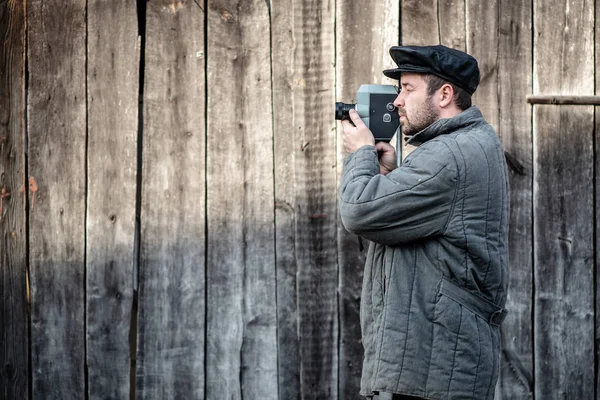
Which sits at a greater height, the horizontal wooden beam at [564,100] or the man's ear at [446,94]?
the horizontal wooden beam at [564,100]

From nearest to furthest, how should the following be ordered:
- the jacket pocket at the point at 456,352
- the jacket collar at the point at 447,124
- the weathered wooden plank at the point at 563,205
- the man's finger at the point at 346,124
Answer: the jacket pocket at the point at 456,352 → the jacket collar at the point at 447,124 → the man's finger at the point at 346,124 → the weathered wooden plank at the point at 563,205

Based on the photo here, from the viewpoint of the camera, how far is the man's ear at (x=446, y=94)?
2410mm

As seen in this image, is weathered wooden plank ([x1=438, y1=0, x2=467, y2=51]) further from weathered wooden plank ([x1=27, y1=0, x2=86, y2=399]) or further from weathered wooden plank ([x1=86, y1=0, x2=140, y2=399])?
weathered wooden plank ([x1=27, y1=0, x2=86, y2=399])

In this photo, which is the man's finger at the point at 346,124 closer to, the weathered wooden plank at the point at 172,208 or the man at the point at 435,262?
the man at the point at 435,262

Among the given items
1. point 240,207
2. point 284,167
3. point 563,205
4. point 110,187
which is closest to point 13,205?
point 110,187

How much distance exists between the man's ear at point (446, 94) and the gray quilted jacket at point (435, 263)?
0.15m

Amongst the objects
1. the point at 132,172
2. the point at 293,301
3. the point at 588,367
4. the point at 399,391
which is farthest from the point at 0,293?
the point at 588,367

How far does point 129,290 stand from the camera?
3289 mm

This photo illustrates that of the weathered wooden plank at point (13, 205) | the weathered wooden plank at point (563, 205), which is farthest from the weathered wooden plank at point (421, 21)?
the weathered wooden plank at point (13, 205)

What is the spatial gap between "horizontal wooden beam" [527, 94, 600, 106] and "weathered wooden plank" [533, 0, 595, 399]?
0.03m

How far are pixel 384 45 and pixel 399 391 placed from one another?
5.42 feet

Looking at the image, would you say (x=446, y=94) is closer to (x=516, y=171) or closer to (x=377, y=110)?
(x=377, y=110)

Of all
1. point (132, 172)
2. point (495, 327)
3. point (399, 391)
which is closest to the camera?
point (399, 391)

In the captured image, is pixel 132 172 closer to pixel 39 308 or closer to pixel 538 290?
pixel 39 308
